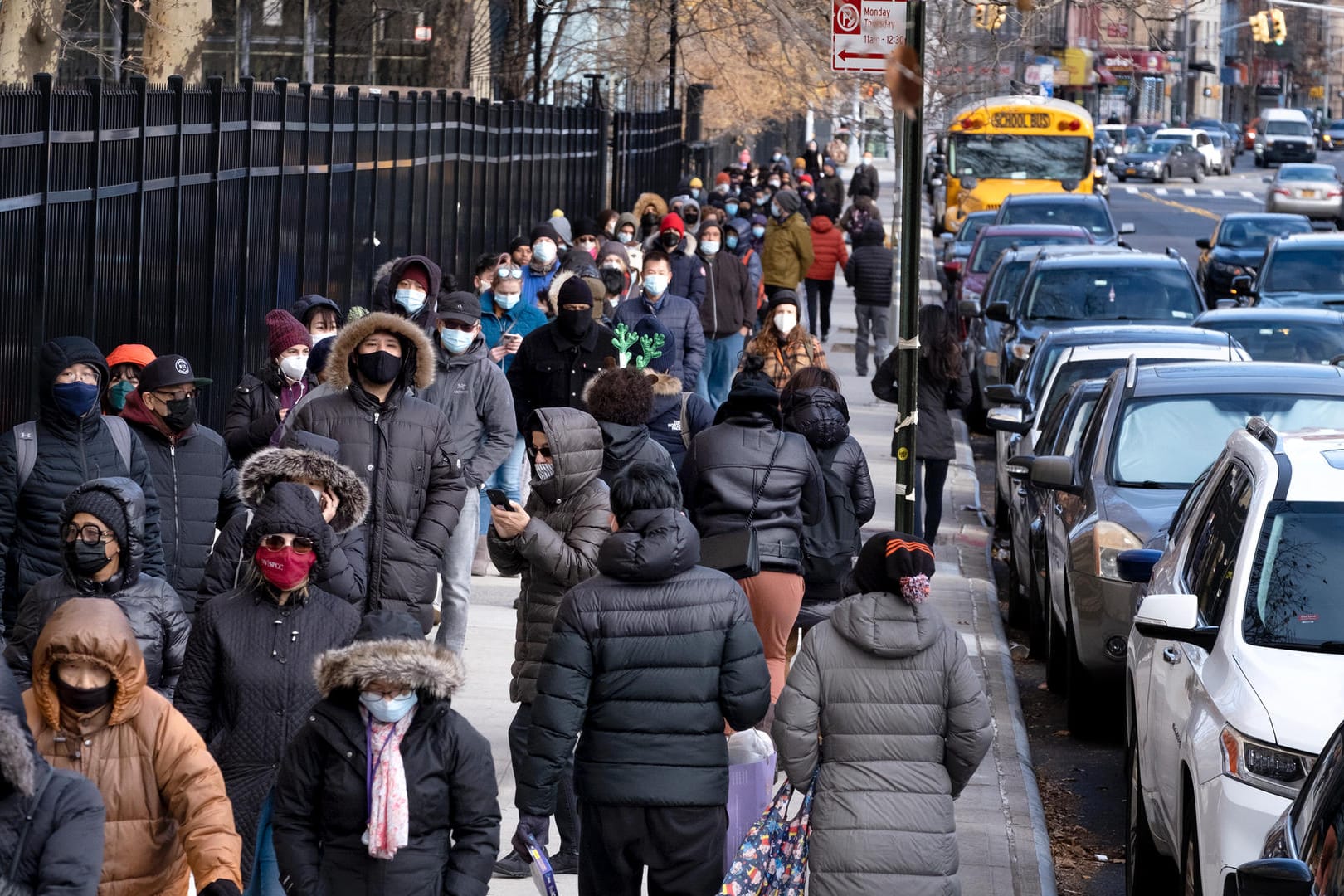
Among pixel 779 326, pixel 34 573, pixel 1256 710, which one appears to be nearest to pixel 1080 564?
pixel 779 326

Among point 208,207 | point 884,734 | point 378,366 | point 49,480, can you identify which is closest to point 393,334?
point 378,366

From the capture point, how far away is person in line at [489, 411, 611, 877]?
6906 mm

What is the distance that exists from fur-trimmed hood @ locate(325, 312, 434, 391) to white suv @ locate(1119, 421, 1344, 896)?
2.84 metres

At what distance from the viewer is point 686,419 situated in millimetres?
10266

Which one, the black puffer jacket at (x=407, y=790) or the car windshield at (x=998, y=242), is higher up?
the car windshield at (x=998, y=242)

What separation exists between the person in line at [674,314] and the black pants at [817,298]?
34.1 feet

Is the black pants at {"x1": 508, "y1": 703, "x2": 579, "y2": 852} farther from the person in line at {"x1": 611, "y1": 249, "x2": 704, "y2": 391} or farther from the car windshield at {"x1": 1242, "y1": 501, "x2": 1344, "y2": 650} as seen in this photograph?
the person in line at {"x1": 611, "y1": 249, "x2": 704, "y2": 391}

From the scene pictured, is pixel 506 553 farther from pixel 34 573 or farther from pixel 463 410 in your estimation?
pixel 463 410

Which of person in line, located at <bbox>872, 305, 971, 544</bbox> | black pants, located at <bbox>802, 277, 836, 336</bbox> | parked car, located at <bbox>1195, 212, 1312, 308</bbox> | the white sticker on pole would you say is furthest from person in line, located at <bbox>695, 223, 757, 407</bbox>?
parked car, located at <bbox>1195, 212, 1312, 308</bbox>

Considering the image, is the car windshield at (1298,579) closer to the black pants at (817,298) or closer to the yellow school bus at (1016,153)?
the black pants at (817,298)

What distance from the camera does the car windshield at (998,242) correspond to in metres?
26.4

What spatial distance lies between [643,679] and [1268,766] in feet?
5.70

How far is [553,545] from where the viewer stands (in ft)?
22.6

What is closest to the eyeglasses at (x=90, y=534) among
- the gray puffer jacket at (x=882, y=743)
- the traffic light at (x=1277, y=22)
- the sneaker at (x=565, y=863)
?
the gray puffer jacket at (x=882, y=743)
